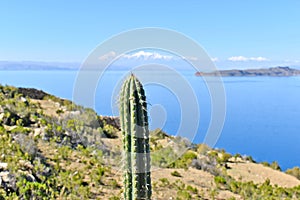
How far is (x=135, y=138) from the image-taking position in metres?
3.12

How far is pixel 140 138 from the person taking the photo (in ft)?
10.3

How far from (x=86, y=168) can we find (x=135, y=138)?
530cm

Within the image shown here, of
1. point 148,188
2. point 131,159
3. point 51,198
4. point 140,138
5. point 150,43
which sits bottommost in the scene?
point 51,198

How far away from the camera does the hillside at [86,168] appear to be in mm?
6562

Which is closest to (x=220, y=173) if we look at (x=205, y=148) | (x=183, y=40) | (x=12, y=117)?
(x=205, y=148)

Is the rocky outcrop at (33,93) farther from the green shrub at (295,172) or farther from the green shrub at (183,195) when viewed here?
the green shrub at (295,172)

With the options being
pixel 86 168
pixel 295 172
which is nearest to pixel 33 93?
pixel 86 168

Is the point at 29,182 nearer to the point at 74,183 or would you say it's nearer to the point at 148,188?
the point at 74,183

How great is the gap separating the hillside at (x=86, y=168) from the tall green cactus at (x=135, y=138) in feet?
4.45

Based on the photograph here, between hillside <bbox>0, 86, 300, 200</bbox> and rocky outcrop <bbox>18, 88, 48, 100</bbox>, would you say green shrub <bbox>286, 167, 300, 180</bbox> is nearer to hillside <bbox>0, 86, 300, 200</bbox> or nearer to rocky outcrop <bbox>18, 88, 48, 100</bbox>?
hillside <bbox>0, 86, 300, 200</bbox>

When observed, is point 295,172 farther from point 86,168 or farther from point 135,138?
point 135,138

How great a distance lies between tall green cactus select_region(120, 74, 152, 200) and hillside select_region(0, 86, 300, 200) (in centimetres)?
136

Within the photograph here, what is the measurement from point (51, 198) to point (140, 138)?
380 cm

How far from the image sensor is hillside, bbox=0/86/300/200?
656 cm
